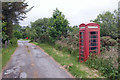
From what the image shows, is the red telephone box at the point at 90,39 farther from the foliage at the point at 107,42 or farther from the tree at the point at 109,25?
the tree at the point at 109,25

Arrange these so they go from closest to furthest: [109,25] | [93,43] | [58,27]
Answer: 1. [93,43]
2. [109,25]
3. [58,27]

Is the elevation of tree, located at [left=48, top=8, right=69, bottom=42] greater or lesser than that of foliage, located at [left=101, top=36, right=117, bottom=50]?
greater

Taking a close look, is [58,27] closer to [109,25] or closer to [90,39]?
[109,25]

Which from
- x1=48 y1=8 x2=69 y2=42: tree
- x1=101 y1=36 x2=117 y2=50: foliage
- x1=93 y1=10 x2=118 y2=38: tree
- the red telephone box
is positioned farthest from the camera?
x1=48 y1=8 x2=69 y2=42: tree

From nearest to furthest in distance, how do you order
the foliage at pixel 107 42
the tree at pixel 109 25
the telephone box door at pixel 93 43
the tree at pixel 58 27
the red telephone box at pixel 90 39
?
the red telephone box at pixel 90 39 < the telephone box door at pixel 93 43 < the foliage at pixel 107 42 < the tree at pixel 109 25 < the tree at pixel 58 27

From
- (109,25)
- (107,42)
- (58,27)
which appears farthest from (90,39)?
(58,27)

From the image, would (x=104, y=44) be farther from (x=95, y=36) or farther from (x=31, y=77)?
(x=31, y=77)

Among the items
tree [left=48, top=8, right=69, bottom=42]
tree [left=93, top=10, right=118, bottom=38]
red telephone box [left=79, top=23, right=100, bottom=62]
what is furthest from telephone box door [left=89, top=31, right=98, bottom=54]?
tree [left=48, top=8, right=69, bottom=42]

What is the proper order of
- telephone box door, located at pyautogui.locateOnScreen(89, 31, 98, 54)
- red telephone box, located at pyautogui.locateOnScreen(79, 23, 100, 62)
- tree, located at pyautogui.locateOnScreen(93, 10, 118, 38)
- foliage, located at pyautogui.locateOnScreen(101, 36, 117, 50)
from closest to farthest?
red telephone box, located at pyautogui.locateOnScreen(79, 23, 100, 62) < telephone box door, located at pyautogui.locateOnScreen(89, 31, 98, 54) < foliage, located at pyautogui.locateOnScreen(101, 36, 117, 50) < tree, located at pyautogui.locateOnScreen(93, 10, 118, 38)

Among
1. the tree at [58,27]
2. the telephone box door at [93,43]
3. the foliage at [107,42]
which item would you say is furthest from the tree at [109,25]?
the tree at [58,27]

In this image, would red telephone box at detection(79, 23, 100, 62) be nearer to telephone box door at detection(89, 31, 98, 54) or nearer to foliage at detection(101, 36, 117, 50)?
telephone box door at detection(89, 31, 98, 54)

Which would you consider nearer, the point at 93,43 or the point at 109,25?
the point at 93,43

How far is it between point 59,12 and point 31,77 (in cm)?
1165

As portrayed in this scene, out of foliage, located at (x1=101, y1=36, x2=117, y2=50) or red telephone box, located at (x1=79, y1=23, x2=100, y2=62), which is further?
foliage, located at (x1=101, y1=36, x2=117, y2=50)
